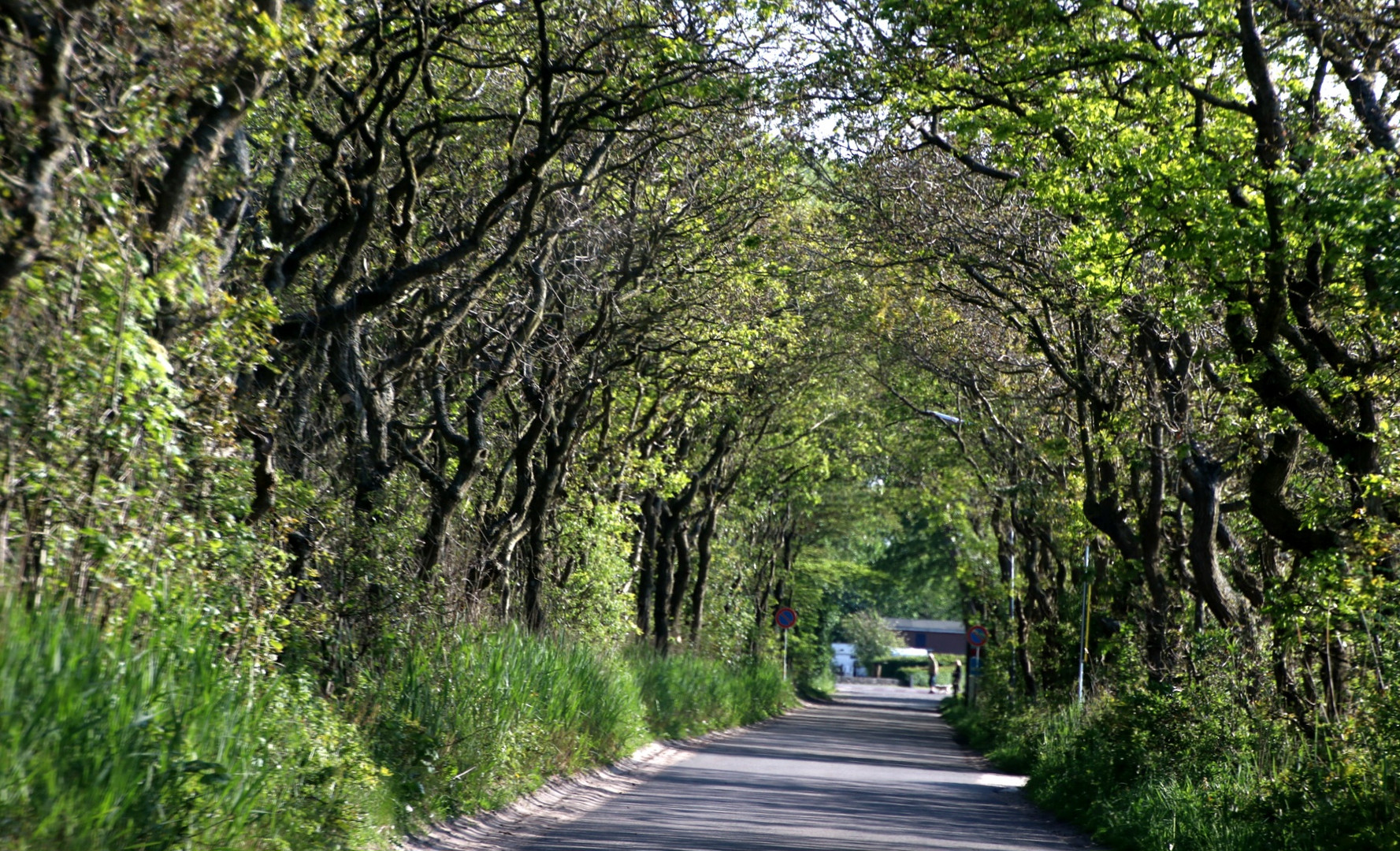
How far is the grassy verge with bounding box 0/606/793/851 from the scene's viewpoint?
595 cm

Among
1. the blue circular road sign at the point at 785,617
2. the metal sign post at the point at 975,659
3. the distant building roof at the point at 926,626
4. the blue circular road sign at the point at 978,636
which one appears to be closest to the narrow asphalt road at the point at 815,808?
the blue circular road sign at the point at 785,617

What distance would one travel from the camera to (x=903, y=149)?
55.2 feet

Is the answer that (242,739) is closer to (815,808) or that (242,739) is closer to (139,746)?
(139,746)

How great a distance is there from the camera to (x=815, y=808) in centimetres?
1512

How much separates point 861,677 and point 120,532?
415 ft

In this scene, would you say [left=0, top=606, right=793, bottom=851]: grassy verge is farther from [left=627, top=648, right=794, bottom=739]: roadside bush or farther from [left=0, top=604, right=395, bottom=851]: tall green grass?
[left=627, top=648, right=794, bottom=739]: roadside bush

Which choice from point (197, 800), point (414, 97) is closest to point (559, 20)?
point (414, 97)

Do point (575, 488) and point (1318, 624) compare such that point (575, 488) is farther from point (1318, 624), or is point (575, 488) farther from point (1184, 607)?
point (1318, 624)

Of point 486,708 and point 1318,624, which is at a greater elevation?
point 1318,624

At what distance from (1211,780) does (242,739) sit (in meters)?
9.59

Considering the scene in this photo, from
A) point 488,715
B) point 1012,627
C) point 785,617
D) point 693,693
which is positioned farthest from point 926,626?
point 488,715

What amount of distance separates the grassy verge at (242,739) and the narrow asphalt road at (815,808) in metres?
1.19

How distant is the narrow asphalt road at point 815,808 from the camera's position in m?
11.8

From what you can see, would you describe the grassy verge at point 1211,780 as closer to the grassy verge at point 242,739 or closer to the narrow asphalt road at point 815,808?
the narrow asphalt road at point 815,808
